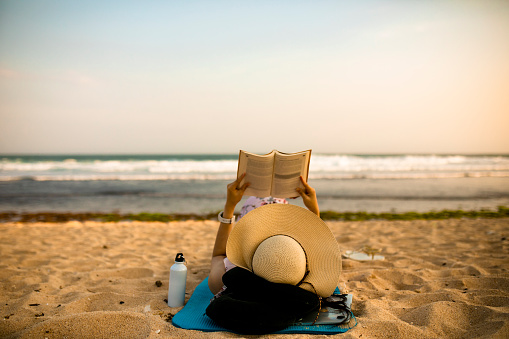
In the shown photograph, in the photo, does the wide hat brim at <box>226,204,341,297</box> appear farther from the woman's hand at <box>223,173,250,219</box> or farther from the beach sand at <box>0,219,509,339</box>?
the beach sand at <box>0,219,509,339</box>

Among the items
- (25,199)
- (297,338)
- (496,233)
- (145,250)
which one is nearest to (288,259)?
(297,338)

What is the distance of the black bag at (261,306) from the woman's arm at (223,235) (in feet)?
1.57

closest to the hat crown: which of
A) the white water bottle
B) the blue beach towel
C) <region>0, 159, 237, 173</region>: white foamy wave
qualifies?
the blue beach towel

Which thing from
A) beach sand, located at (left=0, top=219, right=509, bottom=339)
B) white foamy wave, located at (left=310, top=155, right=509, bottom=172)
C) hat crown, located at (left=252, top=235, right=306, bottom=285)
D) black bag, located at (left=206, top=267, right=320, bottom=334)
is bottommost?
beach sand, located at (left=0, top=219, right=509, bottom=339)

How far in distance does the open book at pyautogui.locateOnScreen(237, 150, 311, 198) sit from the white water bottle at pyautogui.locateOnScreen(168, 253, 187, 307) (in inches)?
34.9

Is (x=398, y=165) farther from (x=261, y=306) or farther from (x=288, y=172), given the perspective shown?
(x=261, y=306)

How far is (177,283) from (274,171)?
133 cm

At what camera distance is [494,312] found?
239 centimetres

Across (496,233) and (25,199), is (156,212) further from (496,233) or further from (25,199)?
(496,233)

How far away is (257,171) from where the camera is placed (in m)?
2.59

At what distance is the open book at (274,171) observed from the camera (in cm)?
254

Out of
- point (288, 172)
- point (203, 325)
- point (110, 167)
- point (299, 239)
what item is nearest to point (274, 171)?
point (288, 172)

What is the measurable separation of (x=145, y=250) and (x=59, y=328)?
2.58 m

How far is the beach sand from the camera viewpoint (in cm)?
223
